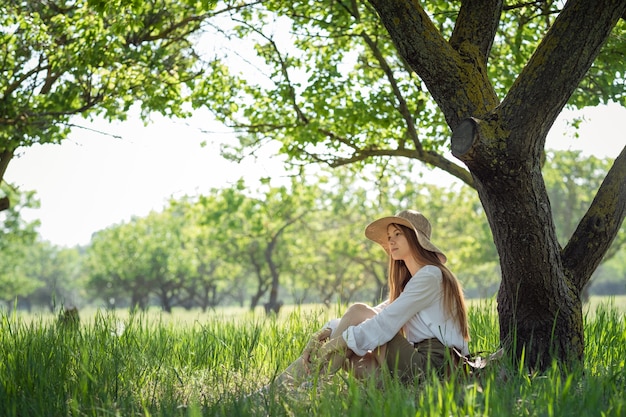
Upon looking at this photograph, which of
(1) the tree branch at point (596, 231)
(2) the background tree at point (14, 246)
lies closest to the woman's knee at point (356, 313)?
(1) the tree branch at point (596, 231)

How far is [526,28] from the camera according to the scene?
31.4 feet

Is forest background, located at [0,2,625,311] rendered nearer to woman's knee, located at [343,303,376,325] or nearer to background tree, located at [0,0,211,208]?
background tree, located at [0,0,211,208]

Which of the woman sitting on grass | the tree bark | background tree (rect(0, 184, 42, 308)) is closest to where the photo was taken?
the tree bark

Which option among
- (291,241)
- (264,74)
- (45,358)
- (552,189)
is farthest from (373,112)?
(552,189)

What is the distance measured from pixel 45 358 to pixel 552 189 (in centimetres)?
4632

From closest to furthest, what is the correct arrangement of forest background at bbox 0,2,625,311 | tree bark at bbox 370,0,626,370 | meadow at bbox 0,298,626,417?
1. meadow at bbox 0,298,626,417
2. tree bark at bbox 370,0,626,370
3. forest background at bbox 0,2,625,311

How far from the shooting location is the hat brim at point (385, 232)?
17.1 feet

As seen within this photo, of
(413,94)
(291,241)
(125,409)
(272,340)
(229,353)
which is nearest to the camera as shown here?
(125,409)

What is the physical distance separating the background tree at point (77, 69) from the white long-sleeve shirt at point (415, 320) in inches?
216

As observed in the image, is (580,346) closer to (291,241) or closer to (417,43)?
(417,43)

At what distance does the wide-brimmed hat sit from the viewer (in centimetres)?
523

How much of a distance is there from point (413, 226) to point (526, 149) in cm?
99

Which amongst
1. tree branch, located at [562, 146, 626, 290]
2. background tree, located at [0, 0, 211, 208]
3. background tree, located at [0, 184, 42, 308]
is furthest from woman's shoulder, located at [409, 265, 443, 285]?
background tree, located at [0, 184, 42, 308]

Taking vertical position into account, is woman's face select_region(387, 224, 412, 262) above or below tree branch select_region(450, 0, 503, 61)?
below
